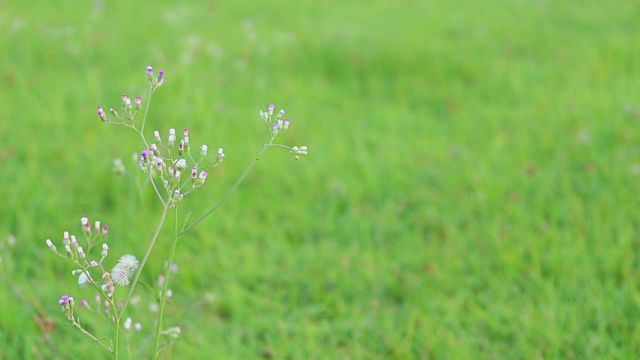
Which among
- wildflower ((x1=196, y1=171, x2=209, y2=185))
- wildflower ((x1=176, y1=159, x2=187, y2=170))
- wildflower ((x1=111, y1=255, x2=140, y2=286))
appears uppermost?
wildflower ((x1=176, y1=159, x2=187, y2=170))

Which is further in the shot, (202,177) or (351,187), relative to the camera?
(351,187)

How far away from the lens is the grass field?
2836 millimetres

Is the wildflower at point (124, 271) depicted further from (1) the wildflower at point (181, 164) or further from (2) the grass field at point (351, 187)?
(2) the grass field at point (351, 187)

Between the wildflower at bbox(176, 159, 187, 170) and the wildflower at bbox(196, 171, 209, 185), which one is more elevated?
the wildflower at bbox(176, 159, 187, 170)

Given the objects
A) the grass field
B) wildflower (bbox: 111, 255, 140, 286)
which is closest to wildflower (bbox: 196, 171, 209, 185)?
wildflower (bbox: 111, 255, 140, 286)

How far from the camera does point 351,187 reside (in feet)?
12.9

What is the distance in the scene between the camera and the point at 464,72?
18.8 ft

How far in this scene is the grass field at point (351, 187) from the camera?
284 centimetres

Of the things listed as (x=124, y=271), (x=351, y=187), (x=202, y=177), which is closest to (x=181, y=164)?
(x=202, y=177)

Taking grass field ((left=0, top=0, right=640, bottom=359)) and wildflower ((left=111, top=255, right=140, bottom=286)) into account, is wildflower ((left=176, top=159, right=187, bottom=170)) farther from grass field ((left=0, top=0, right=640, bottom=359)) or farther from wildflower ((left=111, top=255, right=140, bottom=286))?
grass field ((left=0, top=0, right=640, bottom=359))

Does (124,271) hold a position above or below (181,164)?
below

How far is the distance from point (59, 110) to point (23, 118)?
0.78ft

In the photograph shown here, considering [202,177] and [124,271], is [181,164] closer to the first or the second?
[202,177]

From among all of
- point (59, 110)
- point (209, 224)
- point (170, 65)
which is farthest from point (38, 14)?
point (209, 224)
